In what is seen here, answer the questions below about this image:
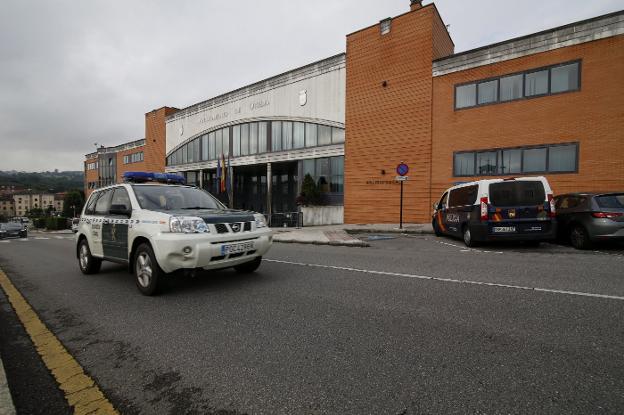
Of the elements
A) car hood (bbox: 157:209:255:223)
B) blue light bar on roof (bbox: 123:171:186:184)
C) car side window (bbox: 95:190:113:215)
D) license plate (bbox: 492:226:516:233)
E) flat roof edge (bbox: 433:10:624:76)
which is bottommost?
license plate (bbox: 492:226:516:233)

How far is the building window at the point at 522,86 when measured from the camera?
14.1 meters

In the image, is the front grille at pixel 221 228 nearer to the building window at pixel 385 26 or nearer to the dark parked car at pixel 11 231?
the building window at pixel 385 26

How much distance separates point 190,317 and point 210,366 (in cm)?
128

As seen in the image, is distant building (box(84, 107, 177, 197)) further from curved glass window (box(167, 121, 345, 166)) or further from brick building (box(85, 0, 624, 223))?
brick building (box(85, 0, 624, 223))

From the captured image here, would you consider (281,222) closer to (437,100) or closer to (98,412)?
(437,100)

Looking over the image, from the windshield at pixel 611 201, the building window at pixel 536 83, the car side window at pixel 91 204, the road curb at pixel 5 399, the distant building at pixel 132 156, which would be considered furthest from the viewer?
the distant building at pixel 132 156

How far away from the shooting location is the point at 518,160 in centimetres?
1518

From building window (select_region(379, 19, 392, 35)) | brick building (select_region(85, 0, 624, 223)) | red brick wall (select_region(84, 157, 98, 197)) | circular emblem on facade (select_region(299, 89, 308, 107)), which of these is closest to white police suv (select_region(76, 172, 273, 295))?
brick building (select_region(85, 0, 624, 223))

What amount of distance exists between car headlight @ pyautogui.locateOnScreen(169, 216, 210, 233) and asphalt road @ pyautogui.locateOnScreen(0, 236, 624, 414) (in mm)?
926

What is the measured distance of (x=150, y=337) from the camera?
3182 mm

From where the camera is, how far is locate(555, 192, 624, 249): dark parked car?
25.8 ft

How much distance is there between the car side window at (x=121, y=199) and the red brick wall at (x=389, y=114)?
14841 millimetres

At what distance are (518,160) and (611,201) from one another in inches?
304

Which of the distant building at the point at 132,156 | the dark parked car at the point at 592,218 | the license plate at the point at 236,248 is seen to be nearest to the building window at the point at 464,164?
the dark parked car at the point at 592,218
